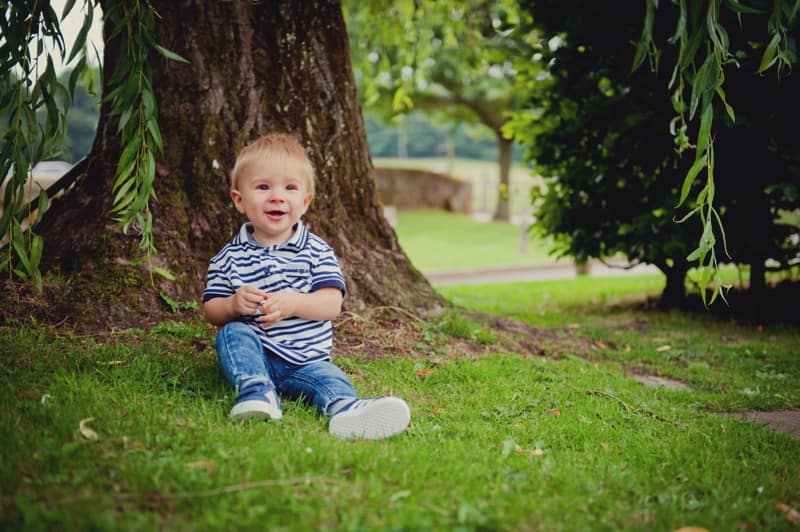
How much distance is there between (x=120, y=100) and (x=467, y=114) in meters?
24.5

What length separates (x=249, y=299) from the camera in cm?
307

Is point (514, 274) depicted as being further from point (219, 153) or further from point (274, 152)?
point (274, 152)

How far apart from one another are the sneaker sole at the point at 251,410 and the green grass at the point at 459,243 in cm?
1180

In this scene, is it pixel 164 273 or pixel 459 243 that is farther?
pixel 459 243

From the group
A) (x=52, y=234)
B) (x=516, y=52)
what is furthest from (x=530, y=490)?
(x=516, y=52)

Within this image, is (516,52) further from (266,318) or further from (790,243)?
(266,318)

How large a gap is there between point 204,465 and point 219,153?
2.41 metres

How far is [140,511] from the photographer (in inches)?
82.6

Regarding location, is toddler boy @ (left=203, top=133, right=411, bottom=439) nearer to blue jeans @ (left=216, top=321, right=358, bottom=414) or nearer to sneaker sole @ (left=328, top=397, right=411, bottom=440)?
blue jeans @ (left=216, top=321, right=358, bottom=414)

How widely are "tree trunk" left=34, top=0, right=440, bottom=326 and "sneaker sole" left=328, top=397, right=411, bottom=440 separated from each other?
1616 mm

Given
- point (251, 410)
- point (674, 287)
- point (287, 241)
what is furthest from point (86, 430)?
point (674, 287)

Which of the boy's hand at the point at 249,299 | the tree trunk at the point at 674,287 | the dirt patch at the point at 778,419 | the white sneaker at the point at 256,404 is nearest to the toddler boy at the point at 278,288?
the boy's hand at the point at 249,299

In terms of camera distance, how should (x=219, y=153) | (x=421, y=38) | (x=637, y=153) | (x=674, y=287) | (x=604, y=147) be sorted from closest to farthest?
(x=219, y=153)
(x=637, y=153)
(x=604, y=147)
(x=674, y=287)
(x=421, y=38)

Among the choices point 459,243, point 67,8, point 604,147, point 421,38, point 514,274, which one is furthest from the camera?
point 459,243
